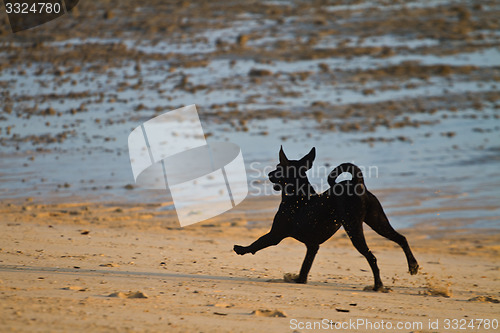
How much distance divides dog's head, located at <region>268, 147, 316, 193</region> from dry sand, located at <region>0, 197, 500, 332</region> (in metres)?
0.89

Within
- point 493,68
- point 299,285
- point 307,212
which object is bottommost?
point 493,68

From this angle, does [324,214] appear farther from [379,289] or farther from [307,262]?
[379,289]

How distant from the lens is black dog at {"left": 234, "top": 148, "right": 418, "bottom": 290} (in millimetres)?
6484

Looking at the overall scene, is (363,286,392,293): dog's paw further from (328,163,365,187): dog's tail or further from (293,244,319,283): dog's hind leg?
(328,163,365,187): dog's tail

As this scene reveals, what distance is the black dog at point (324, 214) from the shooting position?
648cm

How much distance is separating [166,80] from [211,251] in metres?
11.5

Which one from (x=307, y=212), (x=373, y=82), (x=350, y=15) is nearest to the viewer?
(x=307, y=212)

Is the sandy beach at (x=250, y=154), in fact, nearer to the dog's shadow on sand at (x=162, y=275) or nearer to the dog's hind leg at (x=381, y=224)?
the dog's shadow on sand at (x=162, y=275)

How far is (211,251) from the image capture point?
814 centimetres

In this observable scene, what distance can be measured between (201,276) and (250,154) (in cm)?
625

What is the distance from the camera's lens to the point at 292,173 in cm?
698

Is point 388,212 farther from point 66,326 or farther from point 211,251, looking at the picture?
point 66,326

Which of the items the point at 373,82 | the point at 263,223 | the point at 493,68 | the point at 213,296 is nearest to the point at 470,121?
the point at 373,82

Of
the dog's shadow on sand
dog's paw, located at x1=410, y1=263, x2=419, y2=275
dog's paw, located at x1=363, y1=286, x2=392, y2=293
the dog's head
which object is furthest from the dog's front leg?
dog's paw, located at x1=410, y1=263, x2=419, y2=275
